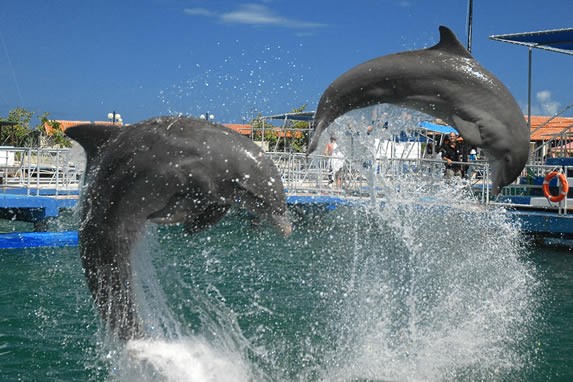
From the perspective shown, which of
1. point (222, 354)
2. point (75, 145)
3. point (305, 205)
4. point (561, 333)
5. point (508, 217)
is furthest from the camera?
point (305, 205)

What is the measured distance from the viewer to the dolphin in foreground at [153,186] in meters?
4.45

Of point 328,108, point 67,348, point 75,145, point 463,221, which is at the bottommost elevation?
point 67,348

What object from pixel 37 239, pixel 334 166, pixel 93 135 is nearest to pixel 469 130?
pixel 93 135

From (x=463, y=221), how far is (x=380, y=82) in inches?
373

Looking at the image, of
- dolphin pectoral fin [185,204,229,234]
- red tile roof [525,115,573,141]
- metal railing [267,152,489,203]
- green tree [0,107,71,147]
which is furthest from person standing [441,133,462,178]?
green tree [0,107,71,147]

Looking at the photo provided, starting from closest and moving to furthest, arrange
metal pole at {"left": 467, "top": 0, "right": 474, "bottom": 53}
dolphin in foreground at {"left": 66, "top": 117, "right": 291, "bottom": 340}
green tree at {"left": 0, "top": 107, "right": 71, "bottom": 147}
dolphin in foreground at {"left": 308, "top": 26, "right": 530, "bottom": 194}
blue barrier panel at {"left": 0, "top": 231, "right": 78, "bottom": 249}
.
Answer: dolphin in foreground at {"left": 66, "top": 117, "right": 291, "bottom": 340} < dolphin in foreground at {"left": 308, "top": 26, "right": 530, "bottom": 194} < blue barrier panel at {"left": 0, "top": 231, "right": 78, "bottom": 249} < metal pole at {"left": 467, "top": 0, "right": 474, "bottom": 53} < green tree at {"left": 0, "top": 107, "right": 71, "bottom": 147}

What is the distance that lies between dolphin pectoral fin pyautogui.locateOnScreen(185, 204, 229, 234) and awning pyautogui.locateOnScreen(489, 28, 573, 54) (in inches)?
479

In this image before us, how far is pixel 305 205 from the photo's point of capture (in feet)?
55.7

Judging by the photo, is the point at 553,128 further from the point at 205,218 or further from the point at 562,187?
the point at 205,218

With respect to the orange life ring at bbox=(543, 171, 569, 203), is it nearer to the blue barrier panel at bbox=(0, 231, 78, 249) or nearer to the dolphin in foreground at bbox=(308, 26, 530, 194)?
the dolphin in foreground at bbox=(308, 26, 530, 194)

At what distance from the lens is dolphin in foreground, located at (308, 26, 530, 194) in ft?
17.7

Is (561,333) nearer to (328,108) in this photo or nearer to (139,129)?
(328,108)

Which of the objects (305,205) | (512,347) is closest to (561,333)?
(512,347)

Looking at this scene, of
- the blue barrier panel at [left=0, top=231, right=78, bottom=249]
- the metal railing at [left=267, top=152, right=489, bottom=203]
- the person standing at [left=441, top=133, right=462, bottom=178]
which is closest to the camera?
the blue barrier panel at [left=0, top=231, right=78, bottom=249]
